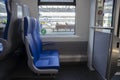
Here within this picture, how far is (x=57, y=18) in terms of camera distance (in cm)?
353

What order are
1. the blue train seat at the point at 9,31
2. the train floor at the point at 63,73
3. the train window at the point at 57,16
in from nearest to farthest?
the blue train seat at the point at 9,31 < the train floor at the point at 63,73 < the train window at the point at 57,16

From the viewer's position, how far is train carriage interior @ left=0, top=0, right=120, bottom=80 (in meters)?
2.09

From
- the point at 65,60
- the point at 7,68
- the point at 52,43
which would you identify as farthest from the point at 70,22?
the point at 7,68

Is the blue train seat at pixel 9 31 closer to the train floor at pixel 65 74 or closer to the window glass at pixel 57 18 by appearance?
the train floor at pixel 65 74

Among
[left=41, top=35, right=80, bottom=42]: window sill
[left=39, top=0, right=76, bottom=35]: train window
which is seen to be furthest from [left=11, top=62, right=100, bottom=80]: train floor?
[left=39, top=0, right=76, bottom=35]: train window

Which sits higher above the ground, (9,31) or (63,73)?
(9,31)

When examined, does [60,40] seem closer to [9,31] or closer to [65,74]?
[65,74]

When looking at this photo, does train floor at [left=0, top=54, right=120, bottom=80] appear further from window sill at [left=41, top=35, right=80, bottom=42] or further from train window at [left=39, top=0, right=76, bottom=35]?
train window at [left=39, top=0, right=76, bottom=35]

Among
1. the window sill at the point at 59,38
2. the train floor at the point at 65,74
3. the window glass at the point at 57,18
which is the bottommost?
the train floor at the point at 65,74

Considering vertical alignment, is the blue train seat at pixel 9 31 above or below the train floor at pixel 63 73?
above

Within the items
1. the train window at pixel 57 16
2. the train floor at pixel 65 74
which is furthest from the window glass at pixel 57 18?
the train floor at pixel 65 74

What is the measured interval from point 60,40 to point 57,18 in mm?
603

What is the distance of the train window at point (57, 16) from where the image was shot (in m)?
3.38

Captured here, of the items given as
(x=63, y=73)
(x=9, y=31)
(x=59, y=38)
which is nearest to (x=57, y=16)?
(x=59, y=38)
